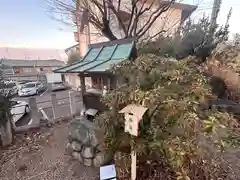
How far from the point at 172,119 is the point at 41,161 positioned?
337 cm

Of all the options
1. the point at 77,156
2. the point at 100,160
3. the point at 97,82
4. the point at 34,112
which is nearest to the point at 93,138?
the point at 100,160

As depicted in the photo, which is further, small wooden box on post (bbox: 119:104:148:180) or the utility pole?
the utility pole

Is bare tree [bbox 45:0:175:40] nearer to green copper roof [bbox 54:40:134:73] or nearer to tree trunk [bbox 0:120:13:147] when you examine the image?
green copper roof [bbox 54:40:134:73]

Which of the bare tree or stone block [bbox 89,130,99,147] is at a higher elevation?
the bare tree

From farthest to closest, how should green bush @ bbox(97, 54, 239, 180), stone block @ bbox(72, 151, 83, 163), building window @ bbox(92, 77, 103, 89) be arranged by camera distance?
building window @ bbox(92, 77, 103, 89), stone block @ bbox(72, 151, 83, 163), green bush @ bbox(97, 54, 239, 180)

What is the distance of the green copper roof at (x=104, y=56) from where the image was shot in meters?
4.13

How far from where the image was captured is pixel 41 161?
3869 mm

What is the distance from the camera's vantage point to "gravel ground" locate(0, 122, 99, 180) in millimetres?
3344

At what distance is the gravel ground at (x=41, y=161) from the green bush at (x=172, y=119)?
1463mm

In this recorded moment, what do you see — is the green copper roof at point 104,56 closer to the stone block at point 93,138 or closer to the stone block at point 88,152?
the stone block at point 93,138

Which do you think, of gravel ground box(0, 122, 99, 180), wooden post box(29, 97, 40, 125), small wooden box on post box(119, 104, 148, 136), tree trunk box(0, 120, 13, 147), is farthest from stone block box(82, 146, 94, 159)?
wooden post box(29, 97, 40, 125)

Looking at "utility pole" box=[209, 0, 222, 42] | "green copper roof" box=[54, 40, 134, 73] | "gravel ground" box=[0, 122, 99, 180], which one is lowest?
"gravel ground" box=[0, 122, 99, 180]

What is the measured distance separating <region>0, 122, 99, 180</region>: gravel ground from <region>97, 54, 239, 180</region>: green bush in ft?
4.80

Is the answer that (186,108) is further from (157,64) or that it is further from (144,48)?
(144,48)
